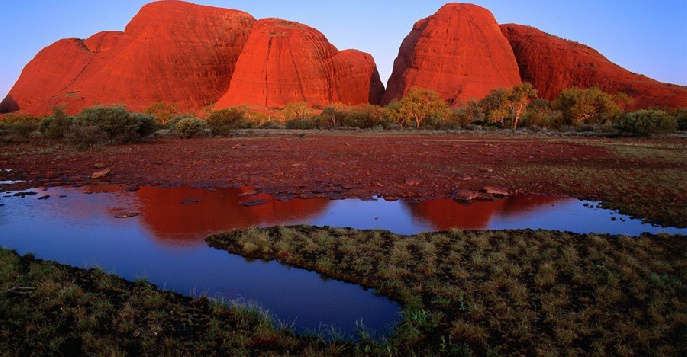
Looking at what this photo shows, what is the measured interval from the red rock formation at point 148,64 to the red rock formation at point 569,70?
7328cm

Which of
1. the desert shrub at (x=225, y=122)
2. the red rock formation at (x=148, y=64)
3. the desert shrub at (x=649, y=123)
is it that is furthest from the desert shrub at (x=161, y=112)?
the desert shrub at (x=649, y=123)

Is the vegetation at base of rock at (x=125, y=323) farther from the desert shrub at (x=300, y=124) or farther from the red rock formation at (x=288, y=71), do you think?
the red rock formation at (x=288, y=71)

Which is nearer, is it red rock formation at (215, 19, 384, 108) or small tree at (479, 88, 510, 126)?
small tree at (479, 88, 510, 126)

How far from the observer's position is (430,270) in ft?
22.8

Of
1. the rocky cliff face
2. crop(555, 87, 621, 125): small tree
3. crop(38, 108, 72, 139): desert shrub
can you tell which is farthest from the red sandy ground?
the rocky cliff face

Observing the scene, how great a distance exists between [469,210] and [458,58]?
277 feet

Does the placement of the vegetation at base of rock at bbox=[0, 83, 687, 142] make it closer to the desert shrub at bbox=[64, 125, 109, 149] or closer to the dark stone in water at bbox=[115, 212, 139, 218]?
the desert shrub at bbox=[64, 125, 109, 149]

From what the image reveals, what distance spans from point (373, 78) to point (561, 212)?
10071 cm

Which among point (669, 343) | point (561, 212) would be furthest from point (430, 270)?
point (561, 212)

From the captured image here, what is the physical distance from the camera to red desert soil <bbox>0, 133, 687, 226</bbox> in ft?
46.4

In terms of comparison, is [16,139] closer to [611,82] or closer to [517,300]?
[517,300]

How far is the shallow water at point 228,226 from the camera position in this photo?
21.0 ft

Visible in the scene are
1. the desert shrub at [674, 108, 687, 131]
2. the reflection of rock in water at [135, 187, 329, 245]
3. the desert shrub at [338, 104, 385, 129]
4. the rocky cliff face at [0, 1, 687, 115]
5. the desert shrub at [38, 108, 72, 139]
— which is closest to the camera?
the reflection of rock in water at [135, 187, 329, 245]

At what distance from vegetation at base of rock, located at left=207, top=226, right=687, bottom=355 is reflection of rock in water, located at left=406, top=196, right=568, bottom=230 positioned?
4.38ft
